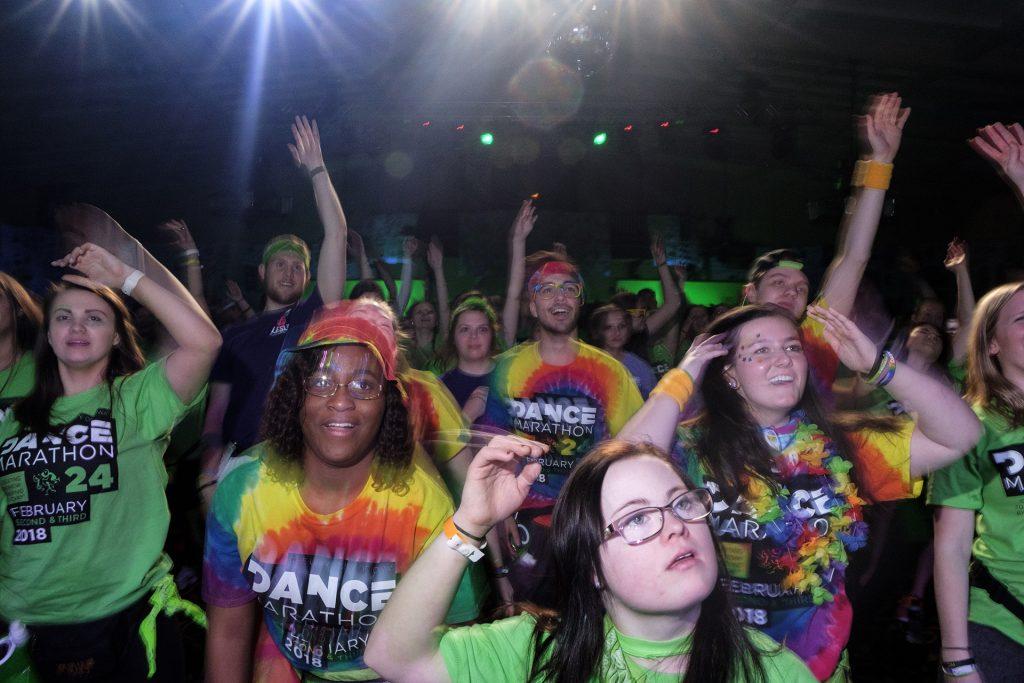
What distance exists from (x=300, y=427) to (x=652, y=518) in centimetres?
116

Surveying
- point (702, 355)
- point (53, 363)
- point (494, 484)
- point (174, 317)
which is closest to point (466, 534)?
point (494, 484)

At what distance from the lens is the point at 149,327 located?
510 centimetres

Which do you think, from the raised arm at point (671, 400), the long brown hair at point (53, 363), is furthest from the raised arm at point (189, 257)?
the raised arm at point (671, 400)

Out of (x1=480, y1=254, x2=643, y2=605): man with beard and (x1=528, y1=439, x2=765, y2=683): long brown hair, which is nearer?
(x1=528, y1=439, x2=765, y2=683): long brown hair

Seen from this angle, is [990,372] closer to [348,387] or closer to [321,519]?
[348,387]

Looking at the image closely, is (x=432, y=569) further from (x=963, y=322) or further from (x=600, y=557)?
(x=963, y=322)

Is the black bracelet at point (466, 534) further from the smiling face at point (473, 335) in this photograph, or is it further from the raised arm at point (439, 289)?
the raised arm at point (439, 289)

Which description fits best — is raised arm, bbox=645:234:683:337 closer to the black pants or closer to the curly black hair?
the curly black hair

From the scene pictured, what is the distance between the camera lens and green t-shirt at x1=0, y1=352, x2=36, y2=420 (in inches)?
106

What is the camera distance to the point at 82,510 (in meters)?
2.20

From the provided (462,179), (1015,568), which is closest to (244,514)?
(1015,568)

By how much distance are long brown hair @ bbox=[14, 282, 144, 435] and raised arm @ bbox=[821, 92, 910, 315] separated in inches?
101

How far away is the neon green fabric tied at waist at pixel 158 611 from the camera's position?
2.21m

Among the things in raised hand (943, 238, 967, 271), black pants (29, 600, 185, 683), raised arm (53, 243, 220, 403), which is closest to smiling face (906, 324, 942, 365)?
raised hand (943, 238, 967, 271)
